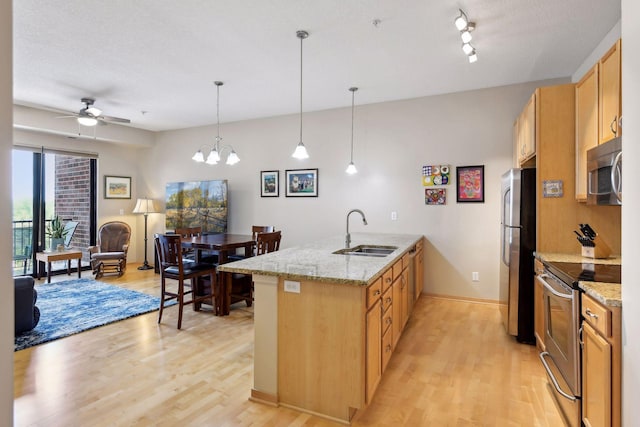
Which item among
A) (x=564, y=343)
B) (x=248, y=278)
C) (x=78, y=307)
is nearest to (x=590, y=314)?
(x=564, y=343)

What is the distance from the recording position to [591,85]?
2.44 meters

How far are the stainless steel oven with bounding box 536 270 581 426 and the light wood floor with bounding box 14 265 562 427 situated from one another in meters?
0.20

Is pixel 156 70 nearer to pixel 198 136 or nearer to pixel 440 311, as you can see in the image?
pixel 198 136

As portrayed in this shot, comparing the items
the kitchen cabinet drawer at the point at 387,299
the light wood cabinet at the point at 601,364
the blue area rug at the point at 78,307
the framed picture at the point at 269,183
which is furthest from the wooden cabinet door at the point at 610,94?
the blue area rug at the point at 78,307

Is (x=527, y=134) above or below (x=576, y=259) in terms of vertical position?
above

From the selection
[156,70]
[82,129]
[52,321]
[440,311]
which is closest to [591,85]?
[440,311]

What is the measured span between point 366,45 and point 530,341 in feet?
10.1

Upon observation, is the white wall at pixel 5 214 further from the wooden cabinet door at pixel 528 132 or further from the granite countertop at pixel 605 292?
the wooden cabinet door at pixel 528 132

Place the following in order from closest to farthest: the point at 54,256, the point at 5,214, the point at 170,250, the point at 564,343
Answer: the point at 5,214
the point at 564,343
the point at 170,250
the point at 54,256

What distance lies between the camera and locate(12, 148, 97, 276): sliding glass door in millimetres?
5707

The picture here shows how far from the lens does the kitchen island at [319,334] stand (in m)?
1.97

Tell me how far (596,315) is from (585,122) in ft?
5.34

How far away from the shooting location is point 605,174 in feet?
7.09

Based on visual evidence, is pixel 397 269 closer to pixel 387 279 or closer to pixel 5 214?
pixel 387 279
